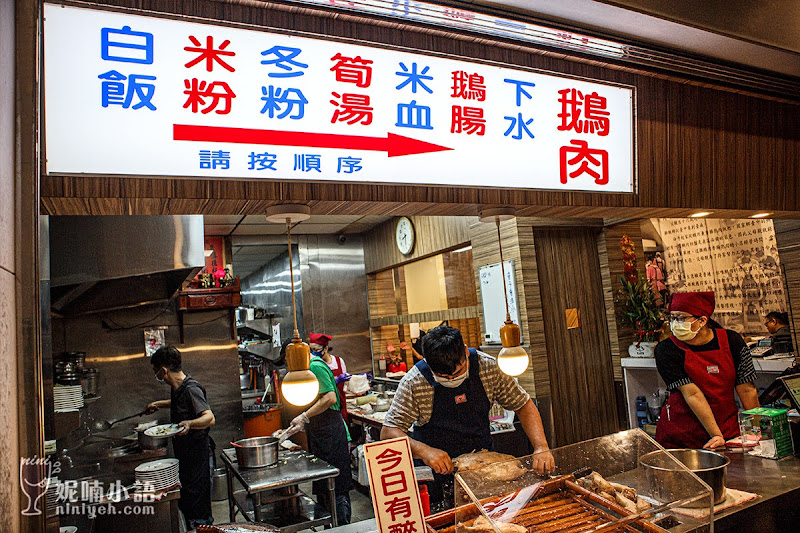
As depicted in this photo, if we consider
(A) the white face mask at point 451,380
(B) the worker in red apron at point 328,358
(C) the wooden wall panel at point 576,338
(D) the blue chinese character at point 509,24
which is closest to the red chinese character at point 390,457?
(A) the white face mask at point 451,380

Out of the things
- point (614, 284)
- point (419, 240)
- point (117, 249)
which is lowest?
point (614, 284)

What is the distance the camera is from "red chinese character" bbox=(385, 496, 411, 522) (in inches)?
Result: 65.0

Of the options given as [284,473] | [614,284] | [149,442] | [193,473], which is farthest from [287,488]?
[614,284]

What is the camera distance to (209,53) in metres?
1.74

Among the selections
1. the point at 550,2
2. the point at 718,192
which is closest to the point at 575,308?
the point at 718,192

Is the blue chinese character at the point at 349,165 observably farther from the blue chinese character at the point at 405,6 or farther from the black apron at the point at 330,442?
the black apron at the point at 330,442

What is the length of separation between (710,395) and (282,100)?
10.5 ft

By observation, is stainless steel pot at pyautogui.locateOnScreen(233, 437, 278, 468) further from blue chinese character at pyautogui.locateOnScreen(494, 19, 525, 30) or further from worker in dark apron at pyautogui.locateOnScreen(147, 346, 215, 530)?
blue chinese character at pyautogui.locateOnScreen(494, 19, 525, 30)

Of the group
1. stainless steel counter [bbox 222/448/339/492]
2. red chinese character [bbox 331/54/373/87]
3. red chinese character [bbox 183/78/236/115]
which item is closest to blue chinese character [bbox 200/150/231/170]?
red chinese character [bbox 183/78/236/115]

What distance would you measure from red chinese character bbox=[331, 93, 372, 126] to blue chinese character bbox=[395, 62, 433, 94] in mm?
169

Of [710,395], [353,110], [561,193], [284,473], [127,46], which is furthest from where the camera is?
[284,473]

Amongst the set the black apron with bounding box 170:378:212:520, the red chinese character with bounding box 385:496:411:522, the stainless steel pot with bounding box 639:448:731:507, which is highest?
the red chinese character with bounding box 385:496:411:522

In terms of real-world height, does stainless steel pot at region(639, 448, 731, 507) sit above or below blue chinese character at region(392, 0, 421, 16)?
below

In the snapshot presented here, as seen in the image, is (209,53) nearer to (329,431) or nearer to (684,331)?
(684,331)
